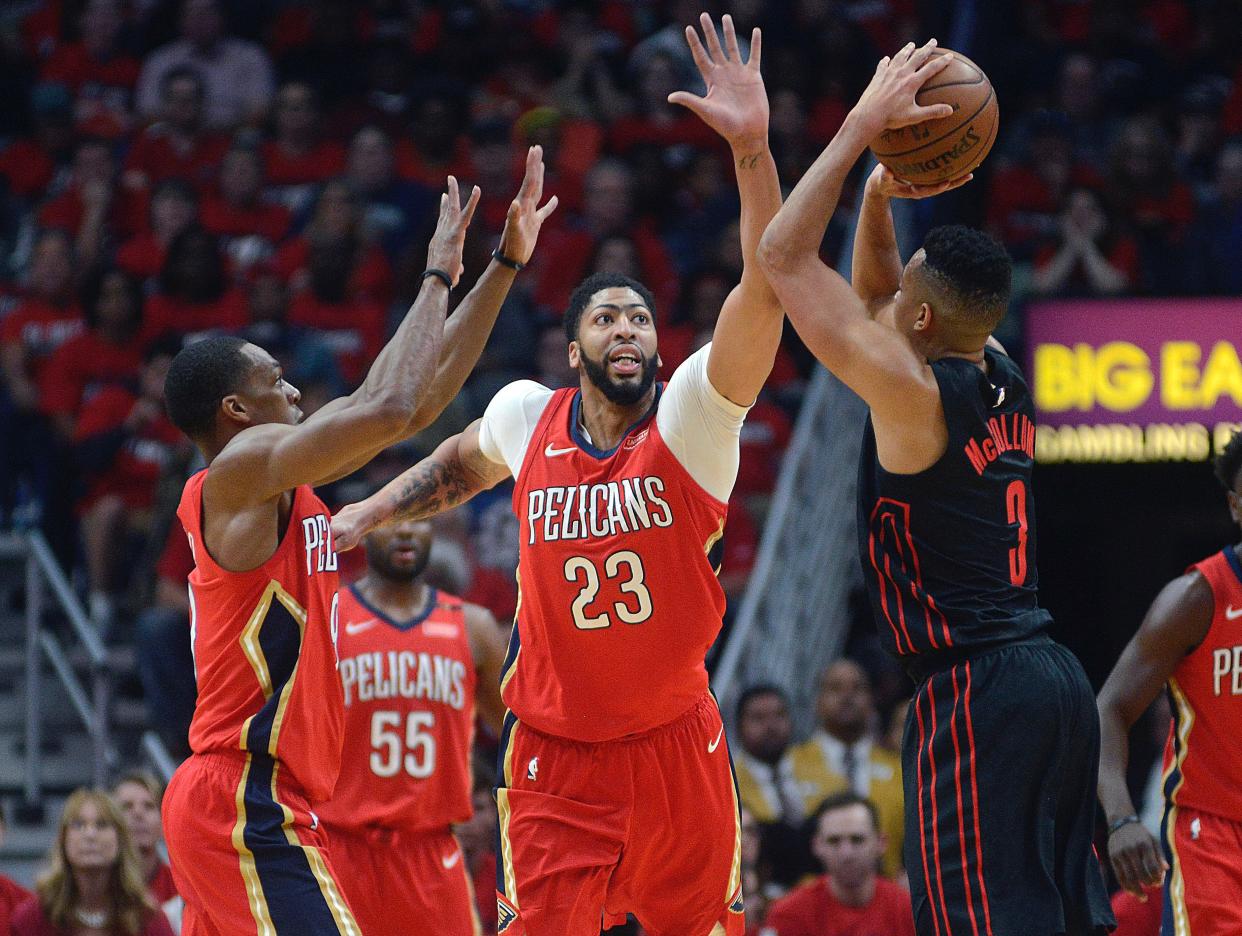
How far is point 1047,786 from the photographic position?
475 centimetres

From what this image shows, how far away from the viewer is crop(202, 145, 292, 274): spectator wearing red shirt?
1212 centimetres

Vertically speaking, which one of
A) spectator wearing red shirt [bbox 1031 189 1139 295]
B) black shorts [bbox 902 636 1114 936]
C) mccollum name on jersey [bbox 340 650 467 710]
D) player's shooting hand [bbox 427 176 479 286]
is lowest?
black shorts [bbox 902 636 1114 936]

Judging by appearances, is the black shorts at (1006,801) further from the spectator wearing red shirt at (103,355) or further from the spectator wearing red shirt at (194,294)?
the spectator wearing red shirt at (103,355)

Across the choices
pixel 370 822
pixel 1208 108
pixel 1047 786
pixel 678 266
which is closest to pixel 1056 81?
pixel 1208 108

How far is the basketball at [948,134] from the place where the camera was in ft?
16.3

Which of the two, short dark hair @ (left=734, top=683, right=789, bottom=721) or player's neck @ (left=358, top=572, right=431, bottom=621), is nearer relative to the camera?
player's neck @ (left=358, top=572, right=431, bottom=621)

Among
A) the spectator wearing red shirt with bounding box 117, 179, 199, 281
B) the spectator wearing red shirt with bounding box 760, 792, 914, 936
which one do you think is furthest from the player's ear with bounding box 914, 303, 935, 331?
the spectator wearing red shirt with bounding box 117, 179, 199, 281

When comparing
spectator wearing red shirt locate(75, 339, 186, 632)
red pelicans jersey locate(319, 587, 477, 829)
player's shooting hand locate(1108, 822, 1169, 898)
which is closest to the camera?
player's shooting hand locate(1108, 822, 1169, 898)

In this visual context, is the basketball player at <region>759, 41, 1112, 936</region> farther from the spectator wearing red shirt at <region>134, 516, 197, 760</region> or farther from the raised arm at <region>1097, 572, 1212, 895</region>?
the spectator wearing red shirt at <region>134, 516, 197, 760</region>

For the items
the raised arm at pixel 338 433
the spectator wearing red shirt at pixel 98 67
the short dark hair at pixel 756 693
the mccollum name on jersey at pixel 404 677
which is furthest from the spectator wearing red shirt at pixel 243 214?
the raised arm at pixel 338 433

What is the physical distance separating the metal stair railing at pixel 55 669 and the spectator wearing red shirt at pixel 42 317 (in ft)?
4.49

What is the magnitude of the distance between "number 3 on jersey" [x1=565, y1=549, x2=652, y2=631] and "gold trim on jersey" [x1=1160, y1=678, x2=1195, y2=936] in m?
1.76

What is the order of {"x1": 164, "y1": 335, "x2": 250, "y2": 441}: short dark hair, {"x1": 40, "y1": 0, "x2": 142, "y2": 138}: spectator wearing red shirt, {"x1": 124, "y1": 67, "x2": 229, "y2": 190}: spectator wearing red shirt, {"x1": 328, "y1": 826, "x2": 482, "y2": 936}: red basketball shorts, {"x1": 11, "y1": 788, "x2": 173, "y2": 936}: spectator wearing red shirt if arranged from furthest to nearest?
{"x1": 40, "y1": 0, "x2": 142, "y2": 138}: spectator wearing red shirt < {"x1": 124, "y1": 67, "x2": 229, "y2": 190}: spectator wearing red shirt < {"x1": 11, "y1": 788, "x2": 173, "y2": 936}: spectator wearing red shirt < {"x1": 328, "y1": 826, "x2": 482, "y2": 936}: red basketball shorts < {"x1": 164, "y1": 335, "x2": 250, "y2": 441}: short dark hair

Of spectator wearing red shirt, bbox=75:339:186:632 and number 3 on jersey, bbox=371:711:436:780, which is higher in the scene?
spectator wearing red shirt, bbox=75:339:186:632
